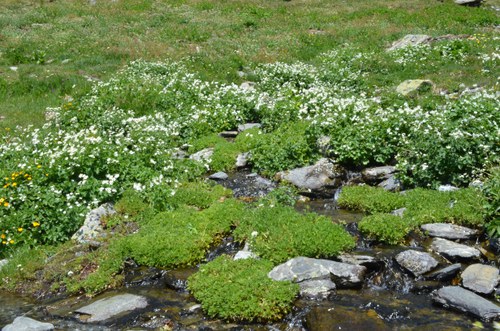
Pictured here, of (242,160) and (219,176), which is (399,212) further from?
(242,160)

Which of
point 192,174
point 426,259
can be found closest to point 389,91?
point 192,174

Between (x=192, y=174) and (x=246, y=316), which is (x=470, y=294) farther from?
(x=192, y=174)

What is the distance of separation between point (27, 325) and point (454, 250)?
6.86 meters

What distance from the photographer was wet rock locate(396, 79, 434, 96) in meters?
17.3

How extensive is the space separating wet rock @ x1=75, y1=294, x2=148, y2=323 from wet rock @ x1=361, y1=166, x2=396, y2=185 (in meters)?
6.36

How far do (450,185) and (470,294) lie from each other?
3.83 meters

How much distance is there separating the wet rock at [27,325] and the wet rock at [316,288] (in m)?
3.79

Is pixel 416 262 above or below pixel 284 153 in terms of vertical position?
below

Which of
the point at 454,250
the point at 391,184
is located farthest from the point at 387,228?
the point at 391,184

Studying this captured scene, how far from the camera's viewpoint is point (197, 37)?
28.0 meters

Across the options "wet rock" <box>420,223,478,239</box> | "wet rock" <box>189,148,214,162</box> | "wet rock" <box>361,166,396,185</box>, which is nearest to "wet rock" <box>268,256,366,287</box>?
"wet rock" <box>420,223,478,239</box>

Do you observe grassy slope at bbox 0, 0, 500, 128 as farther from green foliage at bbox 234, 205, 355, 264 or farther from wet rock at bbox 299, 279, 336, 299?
wet rock at bbox 299, 279, 336, 299

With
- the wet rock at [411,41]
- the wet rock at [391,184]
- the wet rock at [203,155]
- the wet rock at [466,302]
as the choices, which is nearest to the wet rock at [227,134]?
the wet rock at [203,155]

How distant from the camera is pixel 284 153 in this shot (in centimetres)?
1375
